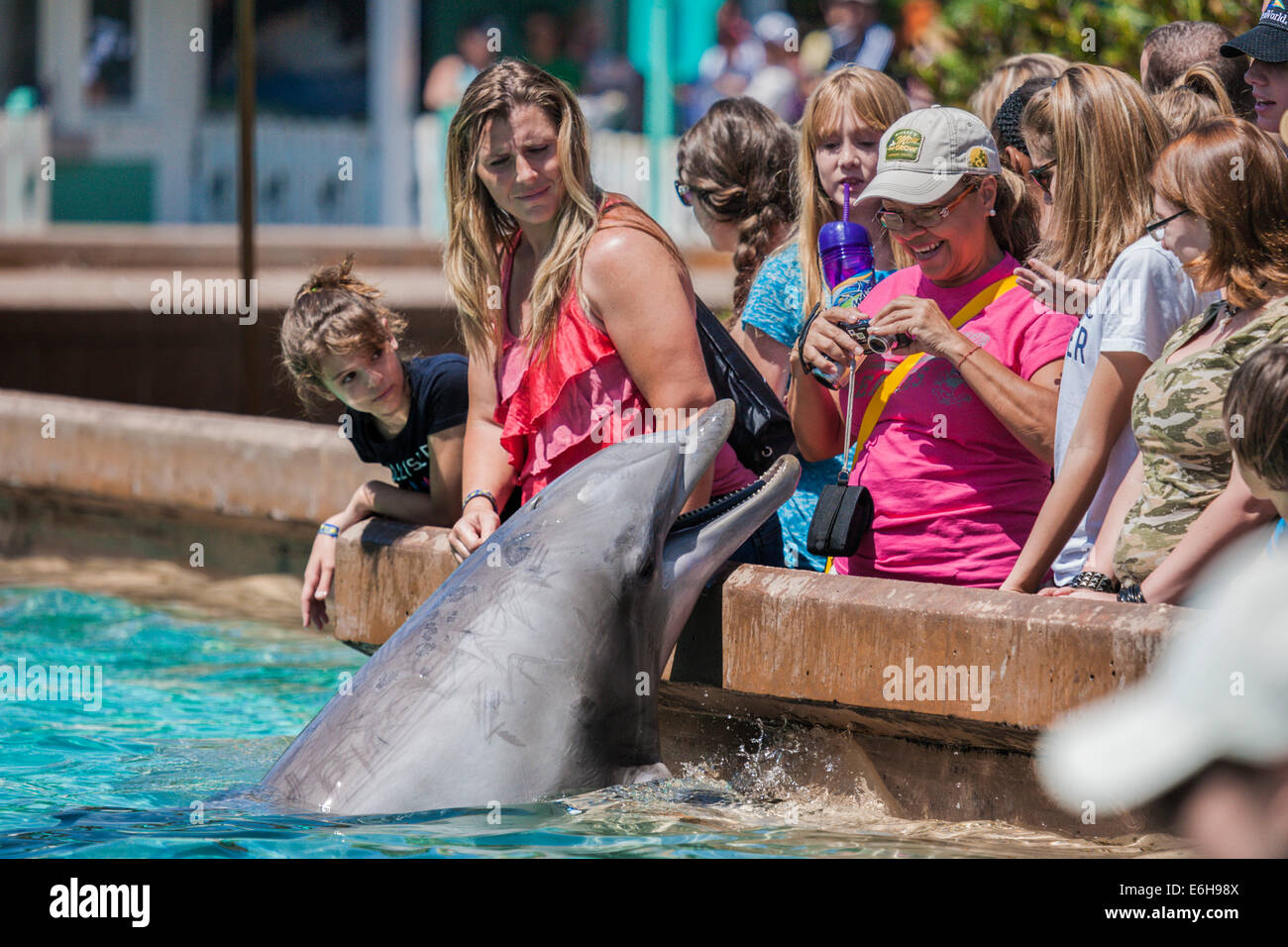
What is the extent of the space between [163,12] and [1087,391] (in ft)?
62.5

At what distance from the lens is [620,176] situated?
1858 cm

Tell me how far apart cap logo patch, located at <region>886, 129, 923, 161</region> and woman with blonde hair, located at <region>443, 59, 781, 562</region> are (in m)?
0.71

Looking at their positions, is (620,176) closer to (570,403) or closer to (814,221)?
(814,221)

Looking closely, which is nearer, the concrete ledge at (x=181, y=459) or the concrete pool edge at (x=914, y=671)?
the concrete pool edge at (x=914, y=671)

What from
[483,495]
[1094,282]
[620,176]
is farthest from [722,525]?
[620,176]

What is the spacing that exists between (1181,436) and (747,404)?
1462mm

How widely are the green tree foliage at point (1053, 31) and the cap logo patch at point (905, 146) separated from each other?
13.3 feet

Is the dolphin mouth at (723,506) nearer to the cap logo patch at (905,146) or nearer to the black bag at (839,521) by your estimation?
the black bag at (839,521)

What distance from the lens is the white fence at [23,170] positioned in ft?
60.2

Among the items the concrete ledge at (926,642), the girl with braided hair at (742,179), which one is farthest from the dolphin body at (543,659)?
the girl with braided hair at (742,179)
